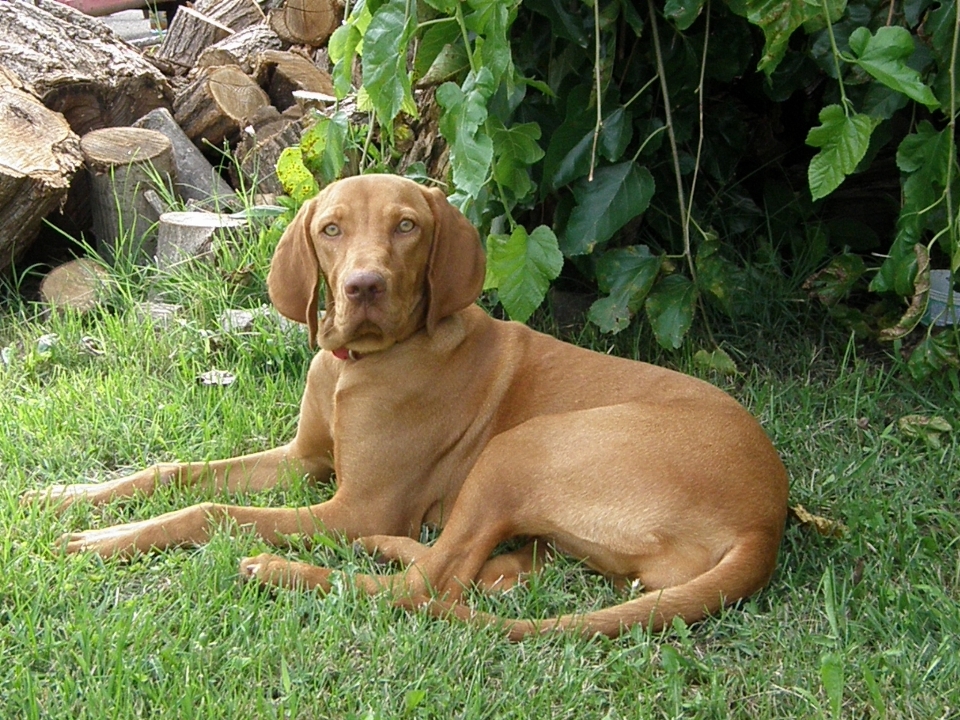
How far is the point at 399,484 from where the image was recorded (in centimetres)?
340

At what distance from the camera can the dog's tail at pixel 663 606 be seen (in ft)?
9.29

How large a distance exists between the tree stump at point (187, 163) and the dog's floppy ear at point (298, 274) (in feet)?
7.62

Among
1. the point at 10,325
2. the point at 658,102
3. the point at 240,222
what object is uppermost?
the point at 658,102

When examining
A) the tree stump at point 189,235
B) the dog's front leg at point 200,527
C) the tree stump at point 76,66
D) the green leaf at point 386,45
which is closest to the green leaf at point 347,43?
the green leaf at point 386,45

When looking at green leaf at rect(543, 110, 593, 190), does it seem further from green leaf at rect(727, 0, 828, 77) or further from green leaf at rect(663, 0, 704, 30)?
green leaf at rect(727, 0, 828, 77)

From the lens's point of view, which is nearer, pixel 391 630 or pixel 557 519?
pixel 391 630

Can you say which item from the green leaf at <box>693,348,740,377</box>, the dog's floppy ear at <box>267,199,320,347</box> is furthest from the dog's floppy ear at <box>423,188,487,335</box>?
the green leaf at <box>693,348,740,377</box>

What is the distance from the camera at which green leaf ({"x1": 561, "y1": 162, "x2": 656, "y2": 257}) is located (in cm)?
409

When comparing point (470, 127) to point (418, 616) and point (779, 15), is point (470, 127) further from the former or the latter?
point (418, 616)

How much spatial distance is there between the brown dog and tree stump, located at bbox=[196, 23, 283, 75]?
3311mm

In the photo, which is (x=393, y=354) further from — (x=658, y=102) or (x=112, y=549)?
(x=658, y=102)

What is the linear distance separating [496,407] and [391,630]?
92cm

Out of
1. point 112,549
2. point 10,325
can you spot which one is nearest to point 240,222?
point 10,325

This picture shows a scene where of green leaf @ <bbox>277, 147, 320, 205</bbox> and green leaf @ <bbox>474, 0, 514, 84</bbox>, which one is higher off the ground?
green leaf @ <bbox>474, 0, 514, 84</bbox>
